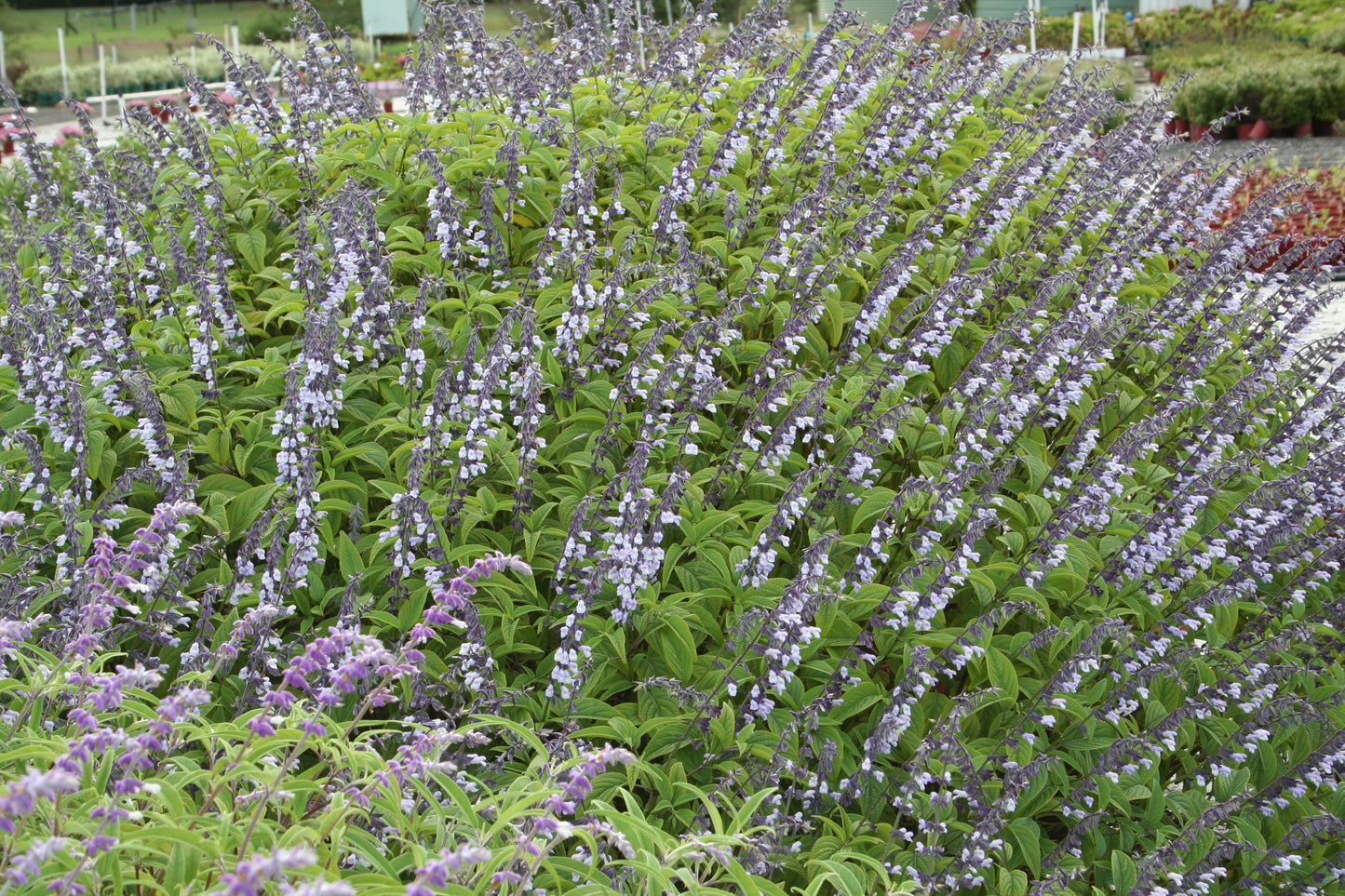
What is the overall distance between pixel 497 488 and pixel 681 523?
0.79 metres

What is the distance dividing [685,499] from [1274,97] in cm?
2472

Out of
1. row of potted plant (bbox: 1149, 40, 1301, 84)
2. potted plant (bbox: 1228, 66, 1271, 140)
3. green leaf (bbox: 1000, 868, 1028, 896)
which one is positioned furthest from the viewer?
row of potted plant (bbox: 1149, 40, 1301, 84)

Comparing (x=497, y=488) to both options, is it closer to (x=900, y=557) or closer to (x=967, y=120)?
(x=900, y=557)

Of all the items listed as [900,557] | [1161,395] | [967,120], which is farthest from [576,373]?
[967,120]

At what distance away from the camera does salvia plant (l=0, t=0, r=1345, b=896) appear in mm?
3242

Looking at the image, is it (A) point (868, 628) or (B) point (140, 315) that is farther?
(B) point (140, 315)

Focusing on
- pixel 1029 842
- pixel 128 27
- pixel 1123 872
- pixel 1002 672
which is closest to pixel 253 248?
pixel 1002 672

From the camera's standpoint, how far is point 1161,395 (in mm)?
4934

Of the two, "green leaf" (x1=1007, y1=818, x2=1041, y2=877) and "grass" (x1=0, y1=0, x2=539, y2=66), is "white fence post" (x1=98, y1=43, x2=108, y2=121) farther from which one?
"green leaf" (x1=1007, y1=818, x2=1041, y2=877)

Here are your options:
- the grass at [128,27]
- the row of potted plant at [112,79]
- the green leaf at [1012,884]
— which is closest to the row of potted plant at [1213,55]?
the grass at [128,27]

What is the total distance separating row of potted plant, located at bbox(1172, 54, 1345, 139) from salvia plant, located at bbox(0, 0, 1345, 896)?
21.6 metres

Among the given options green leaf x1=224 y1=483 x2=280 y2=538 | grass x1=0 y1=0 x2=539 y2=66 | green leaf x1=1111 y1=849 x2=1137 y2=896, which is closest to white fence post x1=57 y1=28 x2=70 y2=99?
grass x1=0 y1=0 x2=539 y2=66

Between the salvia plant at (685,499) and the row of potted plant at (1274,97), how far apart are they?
21649 millimetres

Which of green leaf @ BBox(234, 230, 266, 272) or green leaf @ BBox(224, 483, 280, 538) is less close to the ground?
green leaf @ BBox(234, 230, 266, 272)
